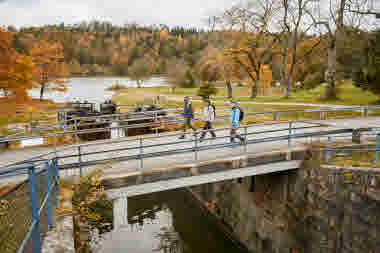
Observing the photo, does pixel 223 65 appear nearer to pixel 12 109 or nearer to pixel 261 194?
pixel 12 109

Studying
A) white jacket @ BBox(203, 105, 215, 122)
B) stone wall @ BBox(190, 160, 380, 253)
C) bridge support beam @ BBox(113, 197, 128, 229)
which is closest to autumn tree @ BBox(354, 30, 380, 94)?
stone wall @ BBox(190, 160, 380, 253)

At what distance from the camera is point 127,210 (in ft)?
50.3

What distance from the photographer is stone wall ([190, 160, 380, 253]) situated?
771cm

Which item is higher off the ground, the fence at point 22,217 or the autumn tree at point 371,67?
the autumn tree at point 371,67

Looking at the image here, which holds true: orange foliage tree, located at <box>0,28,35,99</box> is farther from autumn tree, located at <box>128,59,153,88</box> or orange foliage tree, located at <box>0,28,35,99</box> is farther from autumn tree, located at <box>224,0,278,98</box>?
autumn tree, located at <box>128,59,153,88</box>

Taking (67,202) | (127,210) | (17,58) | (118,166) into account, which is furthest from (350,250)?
(17,58)

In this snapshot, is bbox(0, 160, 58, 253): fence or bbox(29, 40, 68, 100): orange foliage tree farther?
bbox(29, 40, 68, 100): orange foliage tree

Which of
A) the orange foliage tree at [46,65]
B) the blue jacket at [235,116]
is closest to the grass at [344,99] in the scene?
the blue jacket at [235,116]

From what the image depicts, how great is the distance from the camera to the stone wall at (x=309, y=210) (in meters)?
7.71

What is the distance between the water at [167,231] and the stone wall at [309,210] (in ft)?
3.64

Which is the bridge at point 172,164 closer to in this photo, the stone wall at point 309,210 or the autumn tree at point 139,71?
the stone wall at point 309,210

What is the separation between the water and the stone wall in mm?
1108

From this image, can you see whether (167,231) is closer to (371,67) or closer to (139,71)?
(371,67)

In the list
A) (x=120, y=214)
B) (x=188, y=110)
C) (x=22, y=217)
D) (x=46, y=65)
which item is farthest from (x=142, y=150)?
(x=46, y=65)
